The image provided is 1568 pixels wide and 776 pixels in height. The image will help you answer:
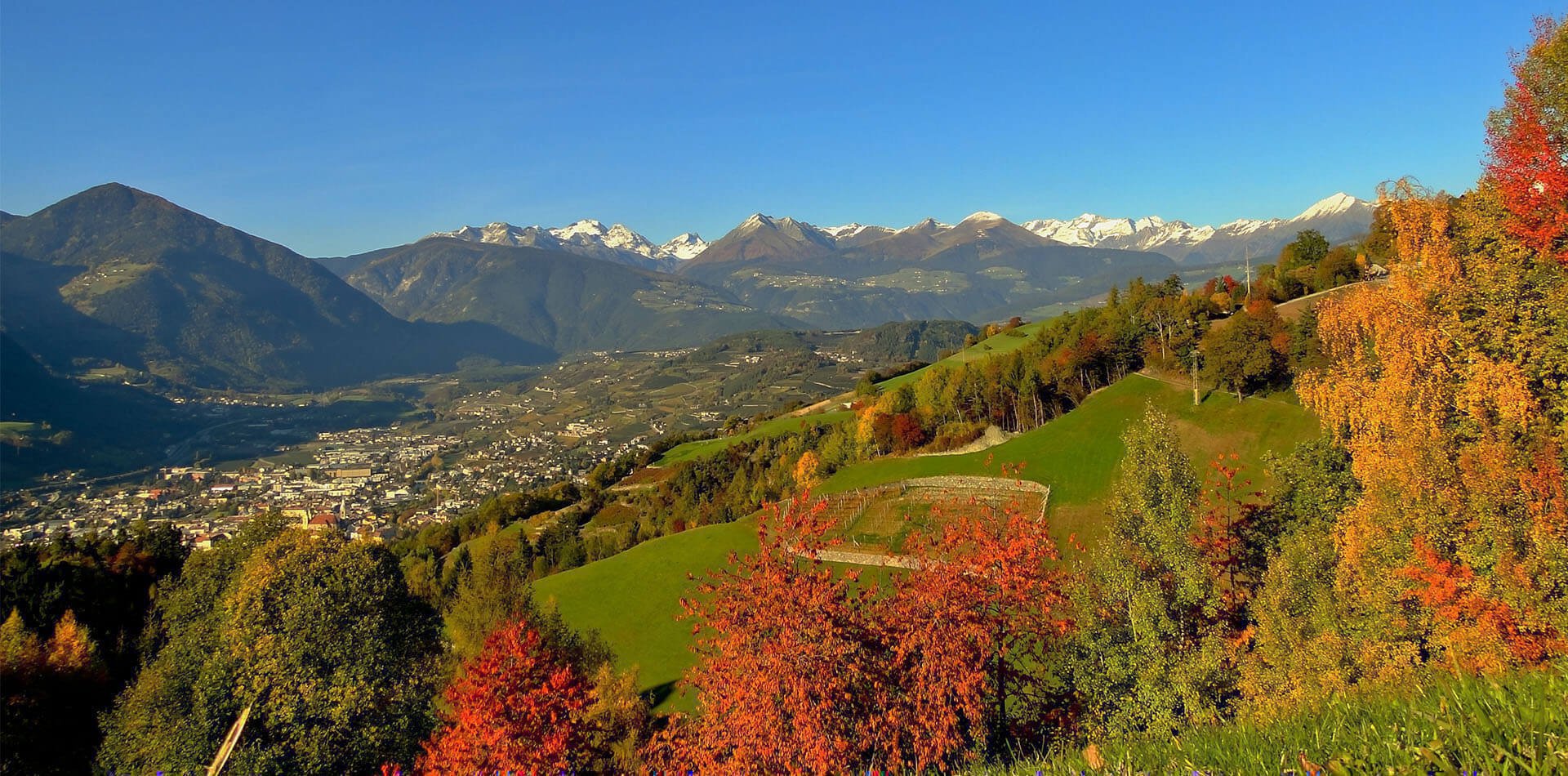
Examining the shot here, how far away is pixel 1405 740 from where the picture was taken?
4906 mm

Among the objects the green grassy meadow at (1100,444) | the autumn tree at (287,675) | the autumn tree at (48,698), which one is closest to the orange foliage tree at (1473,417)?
the green grassy meadow at (1100,444)

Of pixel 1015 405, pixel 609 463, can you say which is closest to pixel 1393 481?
pixel 1015 405

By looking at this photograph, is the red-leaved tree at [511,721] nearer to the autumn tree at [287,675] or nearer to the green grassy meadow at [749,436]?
the autumn tree at [287,675]

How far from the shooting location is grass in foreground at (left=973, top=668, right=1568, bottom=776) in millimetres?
4340

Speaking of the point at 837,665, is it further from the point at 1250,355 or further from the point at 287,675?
the point at 1250,355

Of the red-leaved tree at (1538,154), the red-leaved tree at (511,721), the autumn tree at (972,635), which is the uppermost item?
the red-leaved tree at (1538,154)

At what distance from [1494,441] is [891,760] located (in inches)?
559

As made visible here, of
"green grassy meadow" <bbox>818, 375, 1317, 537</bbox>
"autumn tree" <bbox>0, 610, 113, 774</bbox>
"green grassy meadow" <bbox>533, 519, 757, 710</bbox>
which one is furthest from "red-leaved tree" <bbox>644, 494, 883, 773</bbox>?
"green grassy meadow" <bbox>818, 375, 1317, 537</bbox>

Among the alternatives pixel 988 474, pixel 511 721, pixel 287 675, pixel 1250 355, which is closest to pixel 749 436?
pixel 988 474

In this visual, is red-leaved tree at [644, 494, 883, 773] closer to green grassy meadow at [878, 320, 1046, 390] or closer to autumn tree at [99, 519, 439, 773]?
autumn tree at [99, 519, 439, 773]

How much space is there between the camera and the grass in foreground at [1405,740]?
434cm

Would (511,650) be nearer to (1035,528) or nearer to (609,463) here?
(1035,528)

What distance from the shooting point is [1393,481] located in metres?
17.2

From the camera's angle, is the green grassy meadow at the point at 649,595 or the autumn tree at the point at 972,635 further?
the green grassy meadow at the point at 649,595
